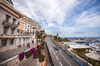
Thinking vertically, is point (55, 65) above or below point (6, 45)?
below

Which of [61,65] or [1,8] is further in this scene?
[61,65]

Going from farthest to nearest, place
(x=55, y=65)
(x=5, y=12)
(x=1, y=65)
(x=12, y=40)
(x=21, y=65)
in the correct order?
1. (x=12, y=40)
2. (x=55, y=65)
3. (x=5, y=12)
4. (x=21, y=65)
5. (x=1, y=65)

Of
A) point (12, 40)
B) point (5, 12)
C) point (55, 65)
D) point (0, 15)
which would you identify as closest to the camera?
point (0, 15)

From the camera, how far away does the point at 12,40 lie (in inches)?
621

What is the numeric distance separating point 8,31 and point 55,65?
19435 mm

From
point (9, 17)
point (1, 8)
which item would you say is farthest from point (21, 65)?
point (1, 8)

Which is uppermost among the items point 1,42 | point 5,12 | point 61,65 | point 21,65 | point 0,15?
point 5,12

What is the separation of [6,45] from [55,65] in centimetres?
1683

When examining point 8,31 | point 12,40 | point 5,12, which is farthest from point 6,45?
point 5,12

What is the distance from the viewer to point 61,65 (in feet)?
46.1

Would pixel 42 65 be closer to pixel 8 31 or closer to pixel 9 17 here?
pixel 8 31

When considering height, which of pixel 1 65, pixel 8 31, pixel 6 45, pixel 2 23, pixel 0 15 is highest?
pixel 0 15

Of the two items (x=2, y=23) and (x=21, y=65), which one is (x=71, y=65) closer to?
(x=21, y=65)

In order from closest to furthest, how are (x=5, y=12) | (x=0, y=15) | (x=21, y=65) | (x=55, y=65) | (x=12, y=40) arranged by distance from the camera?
(x=21, y=65)
(x=0, y=15)
(x=5, y=12)
(x=55, y=65)
(x=12, y=40)
